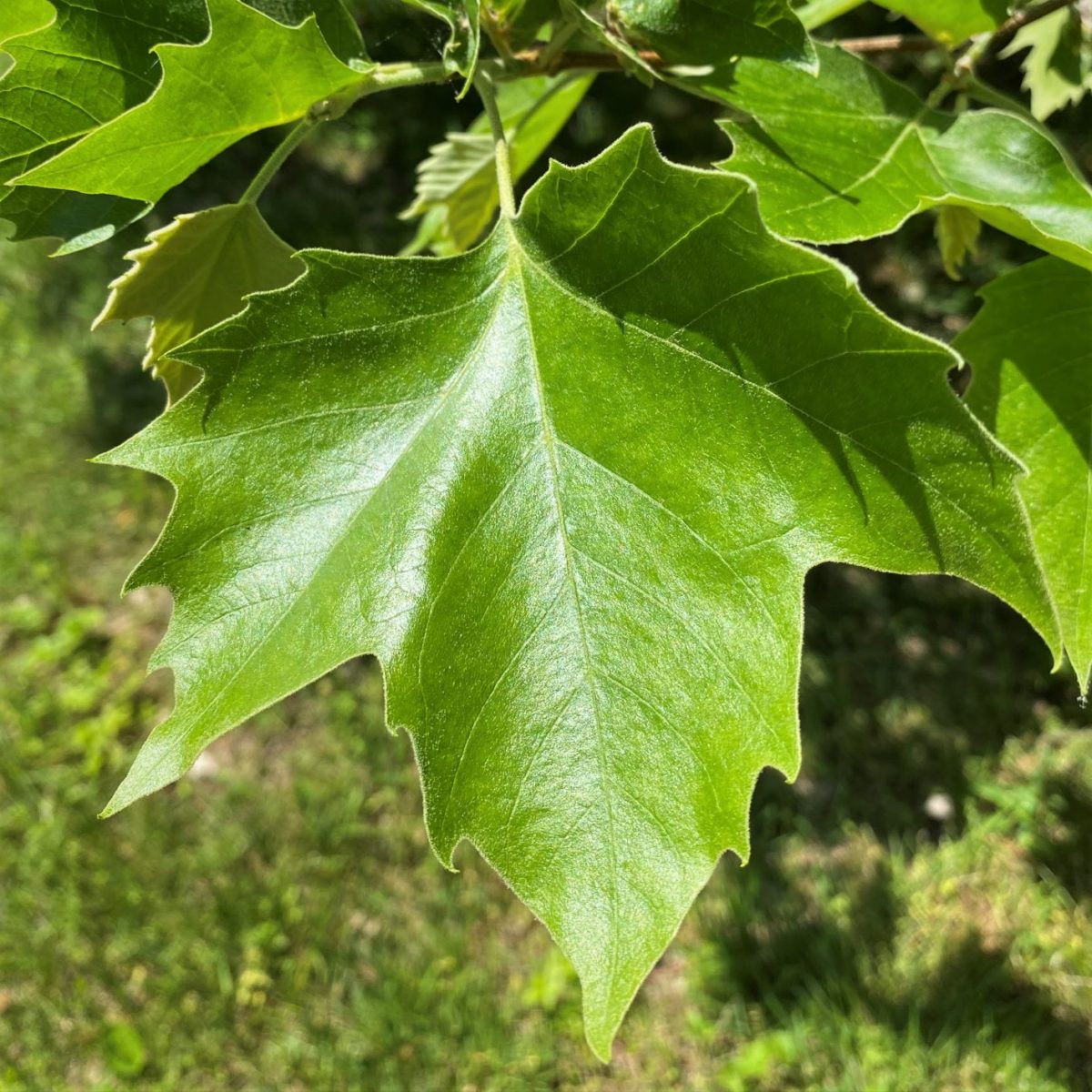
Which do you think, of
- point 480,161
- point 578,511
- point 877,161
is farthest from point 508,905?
point 877,161

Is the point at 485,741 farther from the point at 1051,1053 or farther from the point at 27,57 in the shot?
the point at 1051,1053

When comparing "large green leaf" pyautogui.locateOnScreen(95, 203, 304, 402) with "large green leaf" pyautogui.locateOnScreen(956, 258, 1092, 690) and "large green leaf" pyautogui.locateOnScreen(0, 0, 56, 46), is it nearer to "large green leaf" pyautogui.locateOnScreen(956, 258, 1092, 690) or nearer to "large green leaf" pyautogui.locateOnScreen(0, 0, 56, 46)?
"large green leaf" pyautogui.locateOnScreen(0, 0, 56, 46)

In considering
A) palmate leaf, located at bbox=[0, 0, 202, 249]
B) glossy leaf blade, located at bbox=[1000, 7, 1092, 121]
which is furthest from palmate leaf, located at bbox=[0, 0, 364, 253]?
glossy leaf blade, located at bbox=[1000, 7, 1092, 121]

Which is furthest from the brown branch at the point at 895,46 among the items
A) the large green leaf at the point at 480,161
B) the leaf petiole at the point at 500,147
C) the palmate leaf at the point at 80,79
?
the palmate leaf at the point at 80,79

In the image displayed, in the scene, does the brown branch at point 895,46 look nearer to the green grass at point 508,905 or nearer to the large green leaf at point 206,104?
the large green leaf at point 206,104

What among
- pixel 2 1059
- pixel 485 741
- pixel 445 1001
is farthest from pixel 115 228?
pixel 2 1059
